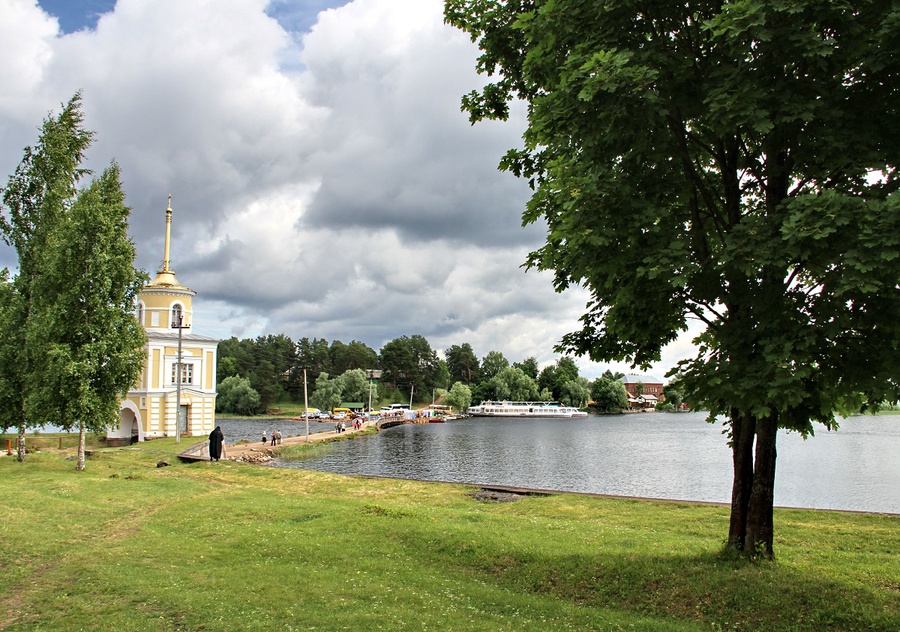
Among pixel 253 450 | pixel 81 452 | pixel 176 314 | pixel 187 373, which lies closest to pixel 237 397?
pixel 187 373

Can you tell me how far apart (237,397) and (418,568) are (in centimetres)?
11876

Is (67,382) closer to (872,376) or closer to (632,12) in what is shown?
(632,12)

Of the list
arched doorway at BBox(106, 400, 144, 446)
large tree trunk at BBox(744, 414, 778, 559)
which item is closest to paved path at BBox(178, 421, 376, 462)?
arched doorway at BBox(106, 400, 144, 446)

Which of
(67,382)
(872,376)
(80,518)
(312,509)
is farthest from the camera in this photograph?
(67,382)

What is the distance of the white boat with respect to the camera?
127 metres

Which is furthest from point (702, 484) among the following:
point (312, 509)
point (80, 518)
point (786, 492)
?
point (80, 518)

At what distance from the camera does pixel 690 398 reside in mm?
7738

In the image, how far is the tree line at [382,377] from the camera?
129 m

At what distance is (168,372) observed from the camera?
43250mm

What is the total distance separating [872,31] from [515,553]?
9293 millimetres

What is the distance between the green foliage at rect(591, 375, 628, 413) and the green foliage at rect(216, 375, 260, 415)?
80.1 meters

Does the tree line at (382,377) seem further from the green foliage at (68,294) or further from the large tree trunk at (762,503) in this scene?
the large tree trunk at (762,503)

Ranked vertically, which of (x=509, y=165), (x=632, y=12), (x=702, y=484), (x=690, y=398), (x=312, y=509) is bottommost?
(x=702, y=484)

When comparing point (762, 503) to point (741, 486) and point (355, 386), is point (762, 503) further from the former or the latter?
point (355, 386)
